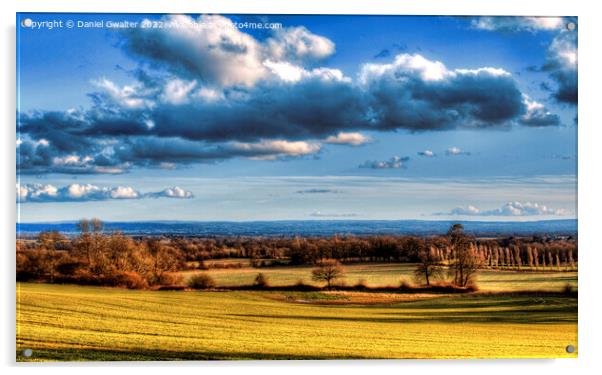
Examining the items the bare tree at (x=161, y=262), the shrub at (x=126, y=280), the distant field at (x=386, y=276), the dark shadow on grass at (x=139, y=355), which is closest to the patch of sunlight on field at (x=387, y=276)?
the distant field at (x=386, y=276)

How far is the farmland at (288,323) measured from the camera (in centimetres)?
858

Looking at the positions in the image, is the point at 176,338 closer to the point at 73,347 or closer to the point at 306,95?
the point at 73,347

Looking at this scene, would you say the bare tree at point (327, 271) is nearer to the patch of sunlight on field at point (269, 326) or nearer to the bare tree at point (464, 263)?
the patch of sunlight on field at point (269, 326)

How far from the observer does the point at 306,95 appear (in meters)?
9.02

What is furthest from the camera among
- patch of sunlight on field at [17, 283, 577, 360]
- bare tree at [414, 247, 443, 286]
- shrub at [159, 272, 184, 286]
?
bare tree at [414, 247, 443, 286]

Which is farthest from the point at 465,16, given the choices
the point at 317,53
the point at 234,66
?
the point at 234,66

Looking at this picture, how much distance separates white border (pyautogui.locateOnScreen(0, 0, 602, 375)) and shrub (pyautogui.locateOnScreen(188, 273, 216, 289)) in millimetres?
1073

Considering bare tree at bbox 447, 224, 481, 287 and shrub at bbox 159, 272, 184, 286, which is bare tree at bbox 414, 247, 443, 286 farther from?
shrub at bbox 159, 272, 184, 286

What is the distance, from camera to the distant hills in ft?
29.3

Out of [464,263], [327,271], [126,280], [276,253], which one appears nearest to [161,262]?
[126,280]

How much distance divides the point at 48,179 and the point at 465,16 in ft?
19.7

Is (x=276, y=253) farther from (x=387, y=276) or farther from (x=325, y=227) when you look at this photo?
(x=387, y=276)

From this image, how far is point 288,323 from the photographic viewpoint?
8906mm

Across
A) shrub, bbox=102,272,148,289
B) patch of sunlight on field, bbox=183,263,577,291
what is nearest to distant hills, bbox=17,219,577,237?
patch of sunlight on field, bbox=183,263,577,291
